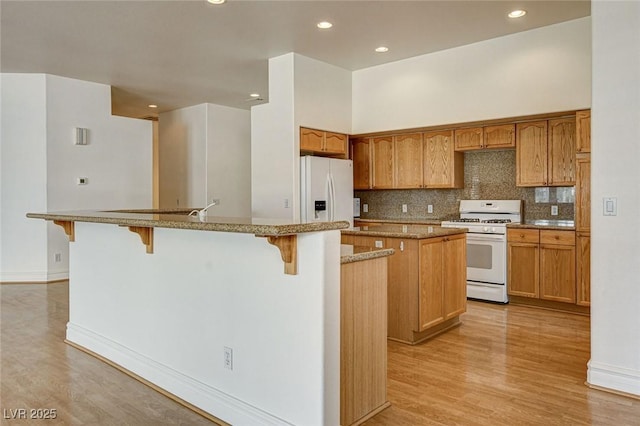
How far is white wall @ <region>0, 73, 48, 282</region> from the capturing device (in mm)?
5879

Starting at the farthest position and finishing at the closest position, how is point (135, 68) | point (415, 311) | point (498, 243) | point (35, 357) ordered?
point (135, 68), point (498, 243), point (415, 311), point (35, 357)

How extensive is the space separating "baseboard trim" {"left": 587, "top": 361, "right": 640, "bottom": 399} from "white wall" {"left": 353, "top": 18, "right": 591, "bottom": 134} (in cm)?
267

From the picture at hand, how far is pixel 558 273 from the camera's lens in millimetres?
4566

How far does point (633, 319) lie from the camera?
2611mm

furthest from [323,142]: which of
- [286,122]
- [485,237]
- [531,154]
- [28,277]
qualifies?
[28,277]

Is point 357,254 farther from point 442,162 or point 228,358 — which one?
point 442,162

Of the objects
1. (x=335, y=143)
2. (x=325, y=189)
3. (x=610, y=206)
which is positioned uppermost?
(x=335, y=143)

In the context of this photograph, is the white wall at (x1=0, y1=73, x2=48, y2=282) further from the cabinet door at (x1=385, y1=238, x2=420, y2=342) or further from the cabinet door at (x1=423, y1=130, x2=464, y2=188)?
the cabinet door at (x1=423, y1=130, x2=464, y2=188)

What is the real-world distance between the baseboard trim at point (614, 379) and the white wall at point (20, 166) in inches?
248

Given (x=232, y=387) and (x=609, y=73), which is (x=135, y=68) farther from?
(x=609, y=73)

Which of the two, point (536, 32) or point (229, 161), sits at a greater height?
point (536, 32)

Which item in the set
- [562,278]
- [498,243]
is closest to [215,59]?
[498,243]

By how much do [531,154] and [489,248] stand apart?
1.12 meters

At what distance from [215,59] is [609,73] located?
4127mm
